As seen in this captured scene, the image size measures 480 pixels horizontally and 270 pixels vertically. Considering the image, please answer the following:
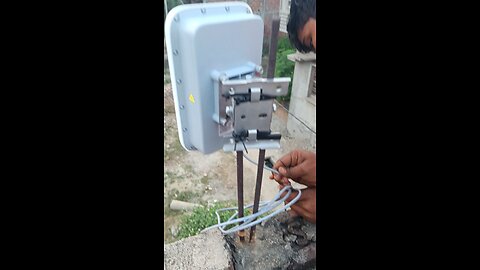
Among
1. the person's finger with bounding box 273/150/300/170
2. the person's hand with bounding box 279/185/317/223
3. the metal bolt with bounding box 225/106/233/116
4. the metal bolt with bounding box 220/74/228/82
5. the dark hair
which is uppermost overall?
Result: the dark hair

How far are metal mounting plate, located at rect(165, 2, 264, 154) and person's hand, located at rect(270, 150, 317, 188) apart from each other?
1.04ft

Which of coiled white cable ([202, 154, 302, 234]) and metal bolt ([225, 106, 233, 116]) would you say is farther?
coiled white cable ([202, 154, 302, 234])

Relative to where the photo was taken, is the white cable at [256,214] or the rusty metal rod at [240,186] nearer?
the rusty metal rod at [240,186]

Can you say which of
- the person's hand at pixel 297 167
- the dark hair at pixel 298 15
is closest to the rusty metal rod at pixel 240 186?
the person's hand at pixel 297 167

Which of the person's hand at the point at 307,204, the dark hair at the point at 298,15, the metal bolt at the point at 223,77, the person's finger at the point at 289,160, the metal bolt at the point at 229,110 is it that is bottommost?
the person's hand at the point at 307,204

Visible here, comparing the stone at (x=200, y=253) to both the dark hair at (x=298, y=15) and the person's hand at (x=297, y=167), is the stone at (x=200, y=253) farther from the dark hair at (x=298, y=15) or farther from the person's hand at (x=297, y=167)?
the dark hair at (x=298, y=15)

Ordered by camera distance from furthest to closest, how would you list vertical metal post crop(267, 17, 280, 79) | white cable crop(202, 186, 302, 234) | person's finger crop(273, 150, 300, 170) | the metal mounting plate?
person's finger crop(273, 150, 300, 170), white cable crop(202, 186, 302, 234), vertical metal post crop(267, 17, 280, 79), the metal mounting plate

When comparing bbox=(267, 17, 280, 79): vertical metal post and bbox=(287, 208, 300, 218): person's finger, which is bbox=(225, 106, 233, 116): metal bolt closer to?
bbox=(267, 17, 280, 79): vertical metal post

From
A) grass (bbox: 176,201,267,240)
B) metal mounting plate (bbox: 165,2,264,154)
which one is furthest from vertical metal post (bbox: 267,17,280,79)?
grass (bbox: 176,201,267,240)

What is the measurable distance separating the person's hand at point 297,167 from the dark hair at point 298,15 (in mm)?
329

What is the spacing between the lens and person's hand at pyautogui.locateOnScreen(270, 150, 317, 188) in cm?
99

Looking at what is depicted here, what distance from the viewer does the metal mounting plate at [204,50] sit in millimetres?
632

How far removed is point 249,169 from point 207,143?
0.43 metres

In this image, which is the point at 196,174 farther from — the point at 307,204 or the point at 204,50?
the point at 204,50
